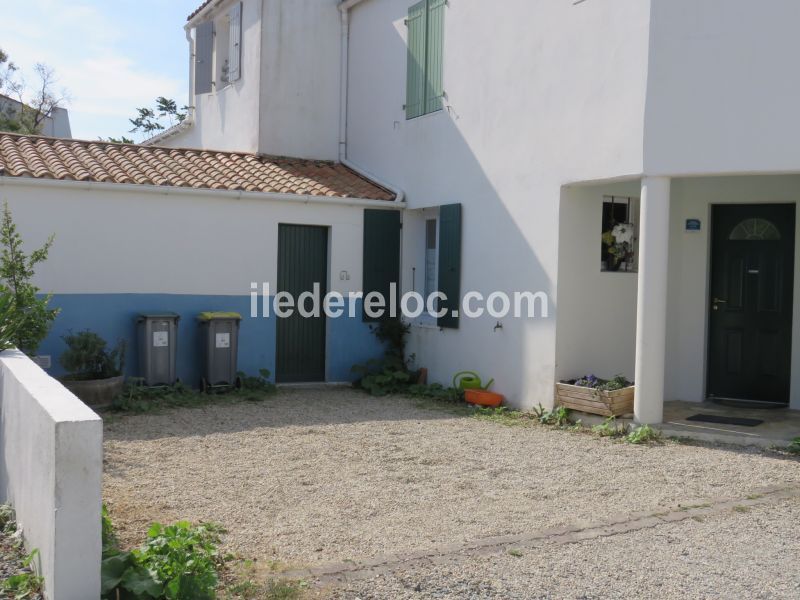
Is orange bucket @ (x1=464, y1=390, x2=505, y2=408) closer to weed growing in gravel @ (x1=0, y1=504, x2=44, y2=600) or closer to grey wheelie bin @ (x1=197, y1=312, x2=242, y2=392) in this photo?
grey wheelie bin @ (x1=197, y1=312, x2=242, y2=392)

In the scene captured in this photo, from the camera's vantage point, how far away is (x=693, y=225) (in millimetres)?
9805

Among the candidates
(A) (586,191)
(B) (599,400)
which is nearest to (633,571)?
(B) (599,400)

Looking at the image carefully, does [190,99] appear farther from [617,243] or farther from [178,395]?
[617,243]

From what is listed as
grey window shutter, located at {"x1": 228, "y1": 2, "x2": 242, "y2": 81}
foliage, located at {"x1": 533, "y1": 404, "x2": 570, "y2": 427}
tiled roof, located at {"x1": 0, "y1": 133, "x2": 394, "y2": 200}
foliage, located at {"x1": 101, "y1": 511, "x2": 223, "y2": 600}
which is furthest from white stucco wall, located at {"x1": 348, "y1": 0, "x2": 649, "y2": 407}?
foliage, located at {"x1": 101, "y1": 511, "x2": 223, "y2": 600}

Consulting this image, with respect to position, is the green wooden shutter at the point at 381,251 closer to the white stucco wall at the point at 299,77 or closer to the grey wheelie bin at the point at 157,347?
the white stucco wall at the point at 299,77

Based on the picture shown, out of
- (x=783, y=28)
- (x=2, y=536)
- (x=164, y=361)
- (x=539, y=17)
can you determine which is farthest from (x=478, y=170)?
(x=2, y=536)

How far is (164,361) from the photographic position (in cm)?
1012

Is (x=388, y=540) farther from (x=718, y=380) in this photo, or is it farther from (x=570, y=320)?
(x=718, y=380)

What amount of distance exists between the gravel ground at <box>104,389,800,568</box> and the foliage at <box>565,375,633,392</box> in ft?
2.21

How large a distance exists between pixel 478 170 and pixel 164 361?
4.70 m

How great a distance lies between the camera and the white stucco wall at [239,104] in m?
13.3

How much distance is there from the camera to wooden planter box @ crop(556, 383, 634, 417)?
27.7 feet

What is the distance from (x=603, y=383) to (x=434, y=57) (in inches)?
205

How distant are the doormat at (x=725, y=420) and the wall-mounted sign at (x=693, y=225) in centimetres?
236
